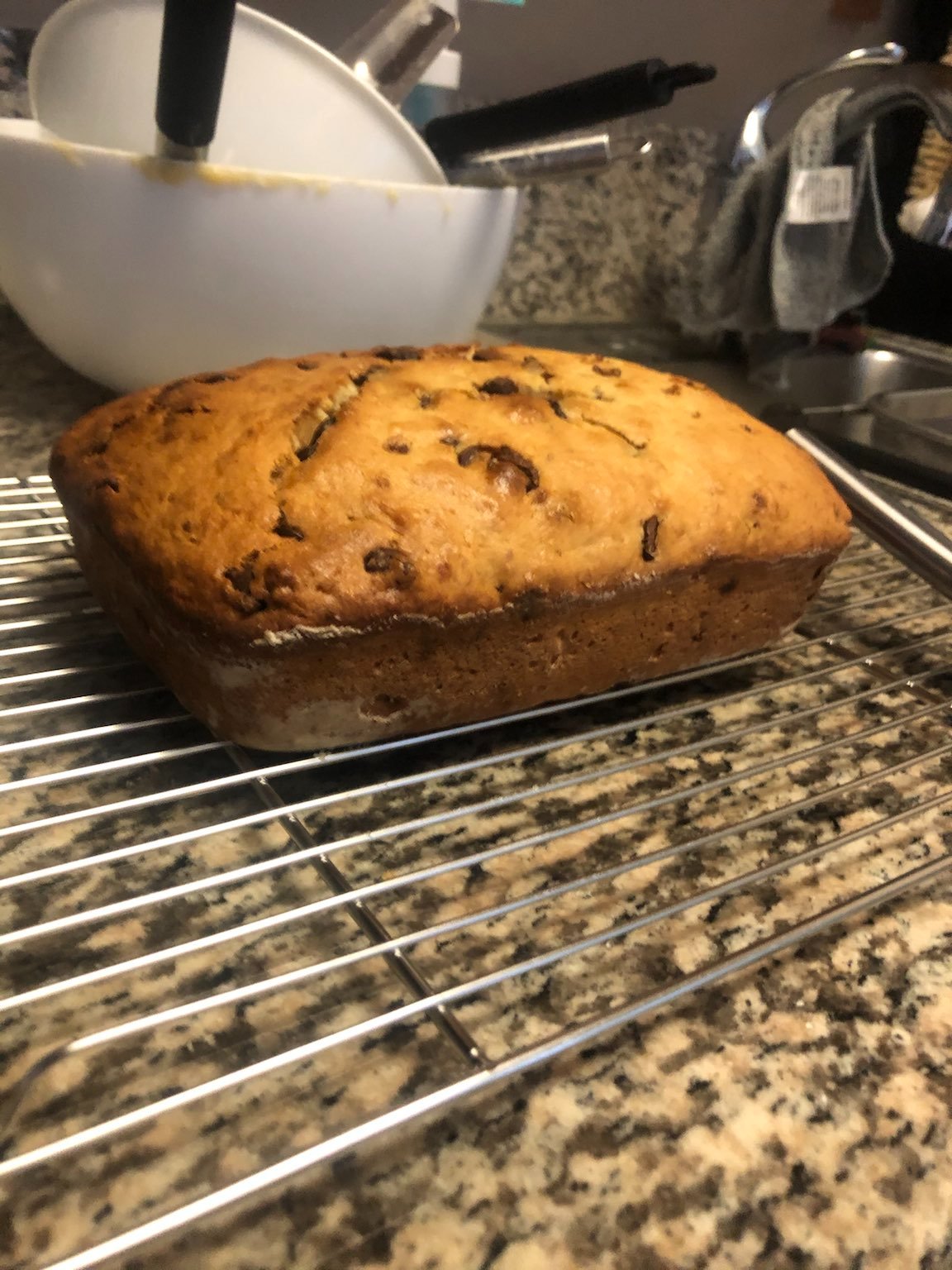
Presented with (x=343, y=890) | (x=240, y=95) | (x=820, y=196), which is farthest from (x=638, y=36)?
(x=343, y=890)

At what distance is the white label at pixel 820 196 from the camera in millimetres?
1565

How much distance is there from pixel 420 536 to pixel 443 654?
0.30ft

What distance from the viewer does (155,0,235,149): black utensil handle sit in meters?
0.75

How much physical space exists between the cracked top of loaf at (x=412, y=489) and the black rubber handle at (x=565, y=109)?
313 millimetres

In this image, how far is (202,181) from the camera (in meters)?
0.90

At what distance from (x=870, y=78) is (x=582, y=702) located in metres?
1.40

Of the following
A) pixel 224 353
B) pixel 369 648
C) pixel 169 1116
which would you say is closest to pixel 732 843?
pixel 369 648

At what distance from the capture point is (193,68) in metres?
0.79

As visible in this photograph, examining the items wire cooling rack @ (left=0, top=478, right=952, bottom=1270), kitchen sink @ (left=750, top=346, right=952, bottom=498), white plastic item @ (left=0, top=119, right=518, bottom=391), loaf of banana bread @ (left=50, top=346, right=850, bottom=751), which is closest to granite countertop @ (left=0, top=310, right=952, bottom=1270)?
wire cooling rack @ (left=0, top=478, right=952, bottom=1270)

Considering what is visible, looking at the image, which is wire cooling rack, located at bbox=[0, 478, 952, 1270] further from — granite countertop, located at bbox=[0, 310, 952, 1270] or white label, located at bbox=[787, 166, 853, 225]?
white label, located at bbox=[787, 166, 853, 225]

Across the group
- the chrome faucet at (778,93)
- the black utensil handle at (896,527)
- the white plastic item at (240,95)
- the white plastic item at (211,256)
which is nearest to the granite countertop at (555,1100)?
the black utensil handle at (896,527)

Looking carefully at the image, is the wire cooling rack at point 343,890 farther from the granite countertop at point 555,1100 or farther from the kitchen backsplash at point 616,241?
the kitchen backsplash at point 616,241

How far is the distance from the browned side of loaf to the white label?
1.02 meters

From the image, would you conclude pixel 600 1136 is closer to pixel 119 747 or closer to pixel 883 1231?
pixel 883 1231
